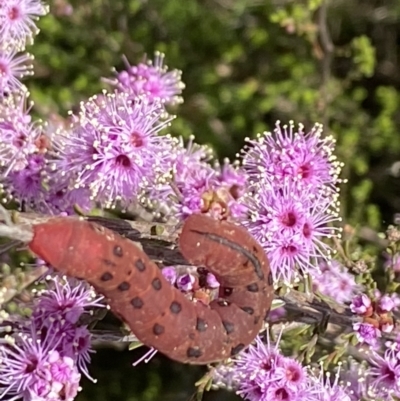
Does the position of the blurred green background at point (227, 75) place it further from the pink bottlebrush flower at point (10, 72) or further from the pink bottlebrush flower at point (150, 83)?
the pink bottlebrush flower at point (10, 72)

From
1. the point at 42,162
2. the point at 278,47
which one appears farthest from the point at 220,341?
the point at 278,47

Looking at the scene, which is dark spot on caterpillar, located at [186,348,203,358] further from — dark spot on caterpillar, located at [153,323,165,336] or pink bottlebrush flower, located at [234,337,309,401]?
pink bottlebrush flower, located at [234,337,309,401]

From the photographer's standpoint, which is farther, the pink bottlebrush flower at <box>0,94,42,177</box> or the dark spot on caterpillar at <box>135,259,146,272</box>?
the pink bottlebrush flower at <box>0,94,42,177</box>

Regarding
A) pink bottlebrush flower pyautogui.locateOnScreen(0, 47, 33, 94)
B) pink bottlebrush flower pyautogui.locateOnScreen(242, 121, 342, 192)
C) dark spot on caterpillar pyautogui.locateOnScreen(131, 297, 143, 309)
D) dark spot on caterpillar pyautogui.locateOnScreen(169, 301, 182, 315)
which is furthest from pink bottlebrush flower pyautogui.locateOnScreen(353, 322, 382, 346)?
pink bottlebrush flower pyautogui.locateOnScreen(0, 47, 33, 94)

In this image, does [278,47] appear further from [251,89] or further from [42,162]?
[42,162]

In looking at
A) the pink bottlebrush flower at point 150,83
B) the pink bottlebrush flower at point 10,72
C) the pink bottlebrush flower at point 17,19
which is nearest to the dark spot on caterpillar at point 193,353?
the pink bottlebrush flower at point 150,83

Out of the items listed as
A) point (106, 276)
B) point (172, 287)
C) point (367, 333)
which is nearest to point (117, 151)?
point (172, 287)

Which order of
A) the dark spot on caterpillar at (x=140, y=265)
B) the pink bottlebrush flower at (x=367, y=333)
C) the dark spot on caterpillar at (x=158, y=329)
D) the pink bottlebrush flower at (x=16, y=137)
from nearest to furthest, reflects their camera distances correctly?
the dark spot on caterpillar at (x=140, y=265), the dark spot on caterpillar at (x=158, y=329), the pink bottlebrush flower at (x=367, y=333), the pink bottlebrush flower at (x=16, y=137)
